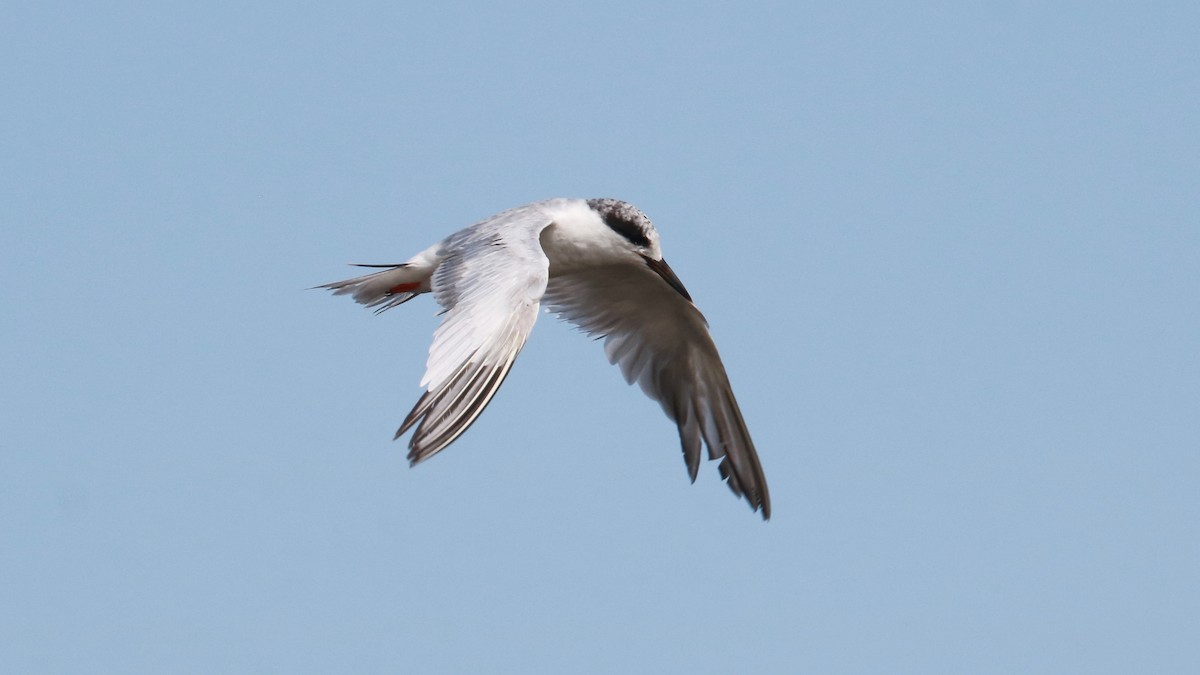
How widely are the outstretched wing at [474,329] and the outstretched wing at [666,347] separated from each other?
74.5 inches

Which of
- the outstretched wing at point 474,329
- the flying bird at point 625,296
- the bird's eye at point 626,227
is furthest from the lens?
the bird's eye at point 626,227

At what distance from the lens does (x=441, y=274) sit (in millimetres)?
8742

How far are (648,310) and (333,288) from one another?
2.35m

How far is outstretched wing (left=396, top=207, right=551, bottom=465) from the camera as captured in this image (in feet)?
23.7

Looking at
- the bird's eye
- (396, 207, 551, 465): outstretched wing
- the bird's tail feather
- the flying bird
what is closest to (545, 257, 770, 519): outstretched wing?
the flying bird

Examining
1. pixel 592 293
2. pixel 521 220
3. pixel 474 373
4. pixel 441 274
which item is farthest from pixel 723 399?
pixel 474 373

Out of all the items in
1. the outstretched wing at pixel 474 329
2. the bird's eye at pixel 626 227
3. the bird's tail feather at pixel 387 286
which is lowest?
the outstretched wing at pixel 474 329

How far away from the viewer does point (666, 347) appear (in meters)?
10.9

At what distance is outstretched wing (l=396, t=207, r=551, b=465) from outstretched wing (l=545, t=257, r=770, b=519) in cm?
189

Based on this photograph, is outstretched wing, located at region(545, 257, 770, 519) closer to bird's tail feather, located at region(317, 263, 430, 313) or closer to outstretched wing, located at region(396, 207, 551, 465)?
bird's tail feather, located at region(317, 263, 430, 313)

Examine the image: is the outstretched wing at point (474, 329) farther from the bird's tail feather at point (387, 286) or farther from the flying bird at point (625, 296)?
the bird's tail feather at point (387, 286)

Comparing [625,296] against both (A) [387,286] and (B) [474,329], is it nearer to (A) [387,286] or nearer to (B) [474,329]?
(A) [387,286]

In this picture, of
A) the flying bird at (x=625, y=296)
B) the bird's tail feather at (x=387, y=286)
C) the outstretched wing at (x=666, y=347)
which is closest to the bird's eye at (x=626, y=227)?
the flying bird at (x=625, y=296)

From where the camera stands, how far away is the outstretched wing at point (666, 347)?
10.6 m
